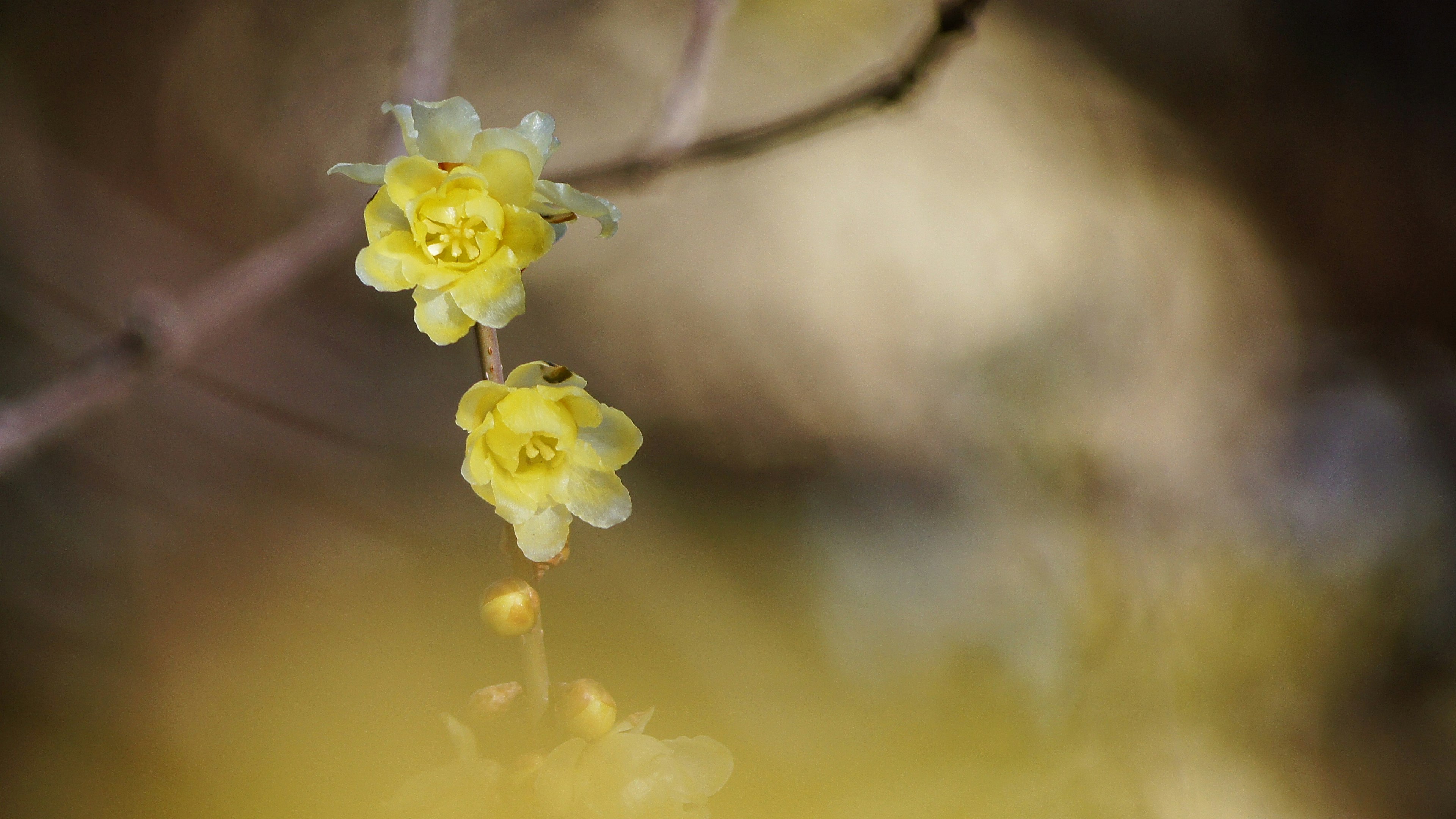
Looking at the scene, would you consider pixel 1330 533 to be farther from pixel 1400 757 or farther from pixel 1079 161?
pixel 1079 161

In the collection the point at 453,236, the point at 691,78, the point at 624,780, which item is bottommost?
the point at 624,780

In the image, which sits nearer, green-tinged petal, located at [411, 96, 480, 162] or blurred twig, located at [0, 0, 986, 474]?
green-tinged petal, located at [411, 96, 480, 162]

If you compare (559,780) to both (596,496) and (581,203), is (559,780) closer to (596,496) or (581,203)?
(596,496)

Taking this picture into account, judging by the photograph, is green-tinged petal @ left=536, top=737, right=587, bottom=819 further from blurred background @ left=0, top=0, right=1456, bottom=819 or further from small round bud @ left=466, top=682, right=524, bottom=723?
blurred background @ left=0, top=0, right=1456, bottom=819

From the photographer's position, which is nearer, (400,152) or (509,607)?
(509,607)

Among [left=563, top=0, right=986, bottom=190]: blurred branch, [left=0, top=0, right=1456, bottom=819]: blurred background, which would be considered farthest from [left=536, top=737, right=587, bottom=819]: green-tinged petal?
[left=0, top=0, right=1456, bottom=819]: blurred background

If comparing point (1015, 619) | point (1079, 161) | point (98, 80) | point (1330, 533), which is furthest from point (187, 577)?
point (1330, 533)

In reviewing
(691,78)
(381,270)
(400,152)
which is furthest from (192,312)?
(381,270)
